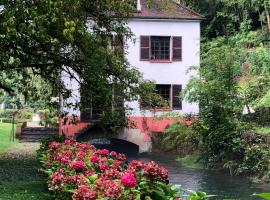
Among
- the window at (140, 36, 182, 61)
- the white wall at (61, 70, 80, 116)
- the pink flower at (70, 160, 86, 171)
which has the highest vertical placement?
the window at (140, 36, 182, 61)

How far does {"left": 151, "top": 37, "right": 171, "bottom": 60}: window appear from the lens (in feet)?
102

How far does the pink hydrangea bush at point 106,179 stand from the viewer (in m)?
6.09

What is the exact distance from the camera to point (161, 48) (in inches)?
1233

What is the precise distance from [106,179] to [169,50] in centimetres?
2466

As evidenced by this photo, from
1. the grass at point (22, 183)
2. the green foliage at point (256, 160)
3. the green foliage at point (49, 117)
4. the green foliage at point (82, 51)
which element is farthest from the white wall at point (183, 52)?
the grass at point (22, 183)

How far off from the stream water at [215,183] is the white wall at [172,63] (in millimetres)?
6673

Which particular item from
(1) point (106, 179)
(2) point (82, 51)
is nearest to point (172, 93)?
Result: (2) point (82, 51)

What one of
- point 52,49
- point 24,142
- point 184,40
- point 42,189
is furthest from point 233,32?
point 42,189

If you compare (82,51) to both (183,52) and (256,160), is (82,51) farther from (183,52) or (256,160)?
(183,52)

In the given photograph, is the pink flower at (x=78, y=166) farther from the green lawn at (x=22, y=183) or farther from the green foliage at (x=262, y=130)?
the green foliage at (x=262, y=130)

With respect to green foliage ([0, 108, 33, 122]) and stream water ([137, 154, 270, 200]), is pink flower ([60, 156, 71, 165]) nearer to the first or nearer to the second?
stream water ([137, 154, 270, 200])

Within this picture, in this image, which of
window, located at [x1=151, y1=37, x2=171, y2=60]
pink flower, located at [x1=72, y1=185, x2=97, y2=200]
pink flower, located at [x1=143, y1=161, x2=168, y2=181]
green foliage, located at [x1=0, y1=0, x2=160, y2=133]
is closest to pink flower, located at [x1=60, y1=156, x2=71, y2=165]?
pink flower, located at [x1=143, y1=161, x2=168, y2=181]

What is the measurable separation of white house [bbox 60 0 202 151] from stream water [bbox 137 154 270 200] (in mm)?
6444

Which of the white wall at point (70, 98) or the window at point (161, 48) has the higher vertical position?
the window at point (161, 48)
